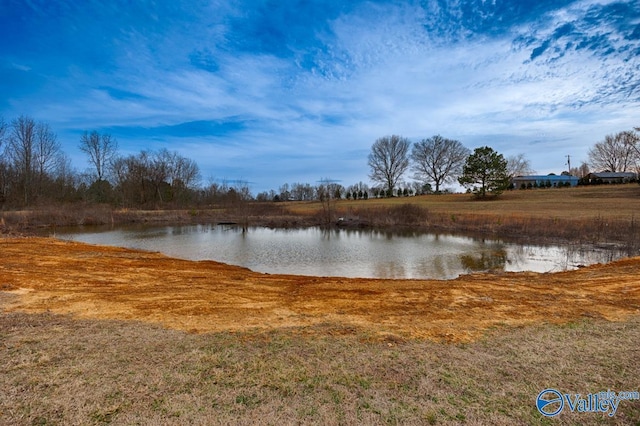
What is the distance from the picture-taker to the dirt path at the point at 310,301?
5.52 m

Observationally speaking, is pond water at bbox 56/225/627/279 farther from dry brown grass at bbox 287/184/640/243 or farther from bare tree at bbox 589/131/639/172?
bare tree at bbox 589/131/639/172

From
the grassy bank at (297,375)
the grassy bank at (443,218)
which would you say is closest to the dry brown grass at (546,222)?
the grassy bank at (443,218)

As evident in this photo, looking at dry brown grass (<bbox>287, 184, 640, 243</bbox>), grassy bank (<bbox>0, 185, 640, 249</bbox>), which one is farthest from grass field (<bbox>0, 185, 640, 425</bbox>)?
grassy bank (<bbox>0, 185, 640, 249</bbox>)

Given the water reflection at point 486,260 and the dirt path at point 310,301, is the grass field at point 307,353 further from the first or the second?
the water reflection at point 486,260

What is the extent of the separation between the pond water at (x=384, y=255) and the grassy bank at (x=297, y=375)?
879 cm

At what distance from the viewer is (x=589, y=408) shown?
314 centimetres

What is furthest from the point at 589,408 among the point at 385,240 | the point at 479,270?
the point at 385,240

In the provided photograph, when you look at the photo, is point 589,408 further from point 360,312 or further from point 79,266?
point 79,266

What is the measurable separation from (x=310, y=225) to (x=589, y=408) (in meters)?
34.7

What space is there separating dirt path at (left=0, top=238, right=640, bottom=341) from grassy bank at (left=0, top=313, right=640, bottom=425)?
556 mm

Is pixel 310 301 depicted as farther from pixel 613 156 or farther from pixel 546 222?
pixel 613 156

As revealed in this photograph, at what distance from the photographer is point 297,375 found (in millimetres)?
3678

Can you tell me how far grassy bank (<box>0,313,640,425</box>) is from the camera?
2.99m

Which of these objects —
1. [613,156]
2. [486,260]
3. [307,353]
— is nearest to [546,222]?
[486,260]
